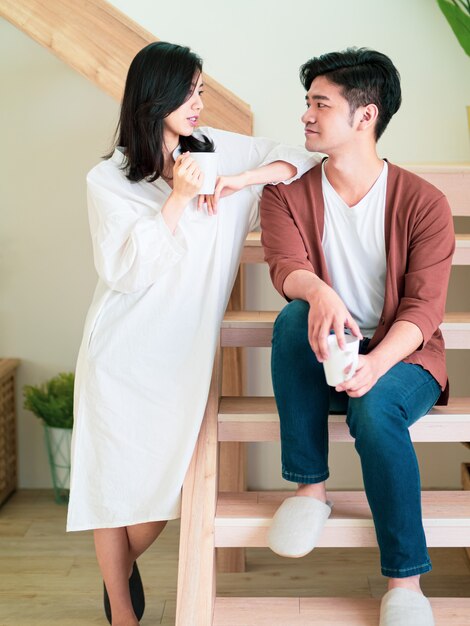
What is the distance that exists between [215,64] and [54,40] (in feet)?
2.27

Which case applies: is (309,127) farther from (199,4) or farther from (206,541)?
(199,4)

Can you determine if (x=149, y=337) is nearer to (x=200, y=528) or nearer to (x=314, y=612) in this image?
(x=200, y=528)

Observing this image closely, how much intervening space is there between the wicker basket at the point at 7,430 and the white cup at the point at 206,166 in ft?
4.91

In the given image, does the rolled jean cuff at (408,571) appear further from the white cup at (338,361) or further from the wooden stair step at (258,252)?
the wooden stair step at (258,252)

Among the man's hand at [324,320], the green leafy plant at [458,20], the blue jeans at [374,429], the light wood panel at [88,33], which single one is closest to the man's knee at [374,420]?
the blue jeans at [374,429]

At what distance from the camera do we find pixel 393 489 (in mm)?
1689

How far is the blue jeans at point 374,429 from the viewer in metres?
1.69

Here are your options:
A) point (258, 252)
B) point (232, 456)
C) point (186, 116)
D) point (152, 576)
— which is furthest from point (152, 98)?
point (152, 576)

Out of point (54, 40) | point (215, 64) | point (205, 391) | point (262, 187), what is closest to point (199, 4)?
point (215, 64)

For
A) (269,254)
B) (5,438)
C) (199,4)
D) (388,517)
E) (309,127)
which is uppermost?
(199,4)

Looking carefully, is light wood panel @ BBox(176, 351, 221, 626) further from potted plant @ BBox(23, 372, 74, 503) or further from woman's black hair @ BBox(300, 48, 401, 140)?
potted plant @ BBox(23, 372, 74, 503)

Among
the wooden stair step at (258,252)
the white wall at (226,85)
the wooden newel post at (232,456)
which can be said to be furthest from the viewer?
the white wall at (226,85)

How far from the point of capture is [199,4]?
9.78 feet

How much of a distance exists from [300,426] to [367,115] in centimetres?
72
